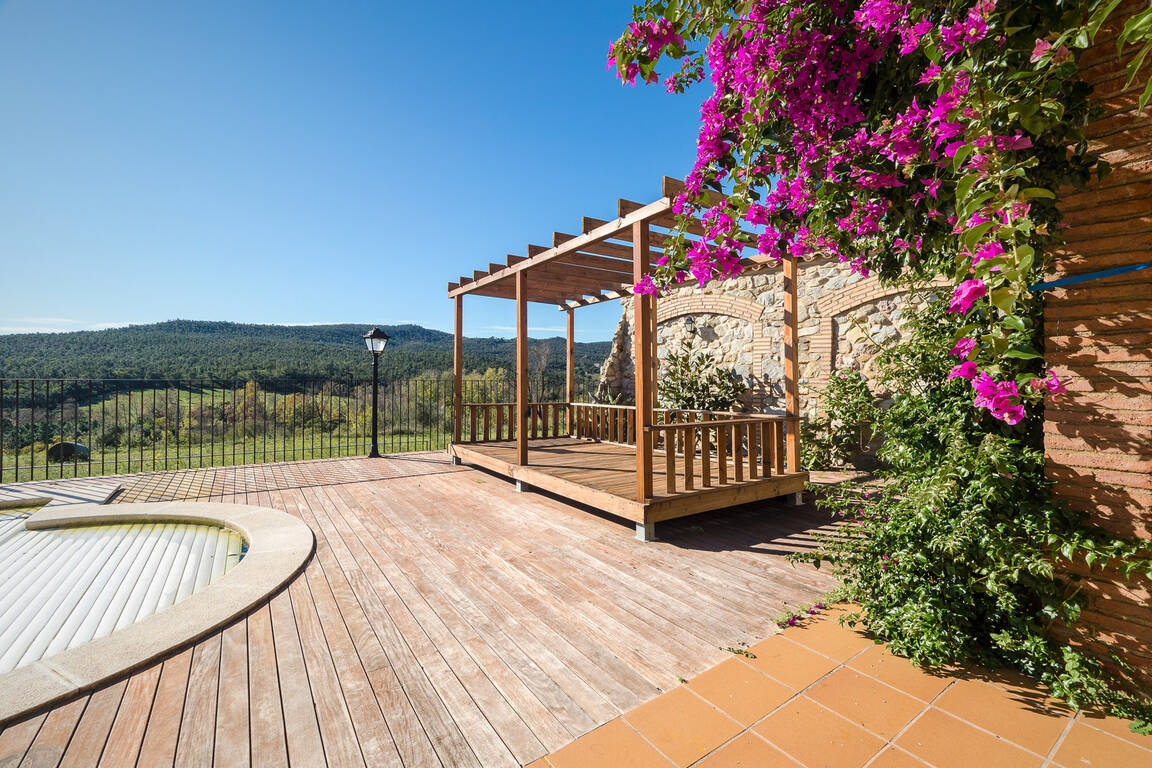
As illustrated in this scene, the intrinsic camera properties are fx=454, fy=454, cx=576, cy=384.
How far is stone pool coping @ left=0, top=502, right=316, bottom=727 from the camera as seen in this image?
1784mm

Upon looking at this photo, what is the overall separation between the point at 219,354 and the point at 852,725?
1024 inches

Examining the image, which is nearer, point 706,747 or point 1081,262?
point 706,747

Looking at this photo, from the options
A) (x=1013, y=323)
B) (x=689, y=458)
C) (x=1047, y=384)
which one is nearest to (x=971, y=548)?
(x=1047, y=384)

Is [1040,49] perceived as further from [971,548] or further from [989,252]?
[971,548]

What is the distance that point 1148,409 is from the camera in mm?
1490

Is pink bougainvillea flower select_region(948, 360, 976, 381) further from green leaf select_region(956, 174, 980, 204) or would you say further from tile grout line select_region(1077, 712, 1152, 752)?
tile grout line select_region(1077, 712, 1152, 752)

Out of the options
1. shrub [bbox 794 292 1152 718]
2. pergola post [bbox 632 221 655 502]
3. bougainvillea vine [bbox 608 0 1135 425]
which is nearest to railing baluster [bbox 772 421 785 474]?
pergola post [bbox 632 221 655 502]

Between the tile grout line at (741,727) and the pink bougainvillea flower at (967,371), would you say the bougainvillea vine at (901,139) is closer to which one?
the pink bougainvillea flower at (967,371)

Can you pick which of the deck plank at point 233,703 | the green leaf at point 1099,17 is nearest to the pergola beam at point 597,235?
the green leaf at point 1099,17

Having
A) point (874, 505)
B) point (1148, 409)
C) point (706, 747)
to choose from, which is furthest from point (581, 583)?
point (1148, 409)

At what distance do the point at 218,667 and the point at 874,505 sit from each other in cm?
311

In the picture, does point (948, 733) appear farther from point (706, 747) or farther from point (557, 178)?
point (557, 178)

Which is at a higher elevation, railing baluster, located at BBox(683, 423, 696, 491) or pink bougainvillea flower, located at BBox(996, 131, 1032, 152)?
pink bougainvillea flower, located at BBox(996, 131, 1032, 152)

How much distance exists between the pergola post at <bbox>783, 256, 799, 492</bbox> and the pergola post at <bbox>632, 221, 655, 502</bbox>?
1526 mm
